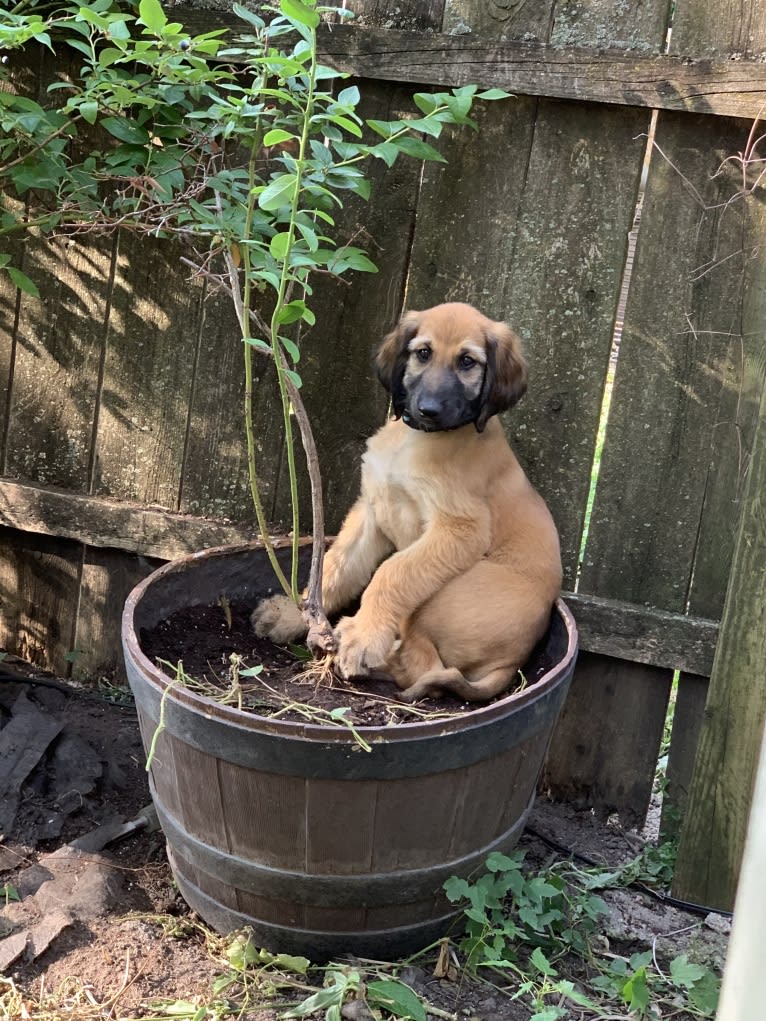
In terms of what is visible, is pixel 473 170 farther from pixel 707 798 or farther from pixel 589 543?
pixel 707 798

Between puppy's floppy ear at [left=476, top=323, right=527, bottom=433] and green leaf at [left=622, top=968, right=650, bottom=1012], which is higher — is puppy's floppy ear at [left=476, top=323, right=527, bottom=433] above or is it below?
above

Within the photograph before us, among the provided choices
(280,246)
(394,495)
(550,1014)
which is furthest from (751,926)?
(394,495)

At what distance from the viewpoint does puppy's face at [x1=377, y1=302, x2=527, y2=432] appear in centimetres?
308

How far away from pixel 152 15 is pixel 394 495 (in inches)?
63.9

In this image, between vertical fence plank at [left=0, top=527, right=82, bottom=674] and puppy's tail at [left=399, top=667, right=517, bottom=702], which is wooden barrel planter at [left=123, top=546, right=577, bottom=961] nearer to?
puppy's tail at [left=399, top=667, right=517, bottom=702]

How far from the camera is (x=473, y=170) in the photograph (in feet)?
11.5

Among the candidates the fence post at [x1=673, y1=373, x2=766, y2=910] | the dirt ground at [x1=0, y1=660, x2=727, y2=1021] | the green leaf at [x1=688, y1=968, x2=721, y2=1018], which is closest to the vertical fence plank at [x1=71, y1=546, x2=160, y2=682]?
the dirt ground at [x1=0, y1=660, x2=727, y2=1021]

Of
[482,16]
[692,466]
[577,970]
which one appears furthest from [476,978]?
[482,16]

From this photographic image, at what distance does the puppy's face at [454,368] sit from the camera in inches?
121

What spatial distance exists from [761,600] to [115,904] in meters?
2.21

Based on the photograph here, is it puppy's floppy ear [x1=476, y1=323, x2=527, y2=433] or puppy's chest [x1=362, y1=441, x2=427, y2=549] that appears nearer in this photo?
puppy's floppy ear [x1=476, y1=323, x2=527, y2=433]

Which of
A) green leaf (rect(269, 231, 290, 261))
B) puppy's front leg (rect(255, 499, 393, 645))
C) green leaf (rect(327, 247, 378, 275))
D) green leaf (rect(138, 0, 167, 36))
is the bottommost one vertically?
puppy's front leg (rect(255, 499, 393, 645))

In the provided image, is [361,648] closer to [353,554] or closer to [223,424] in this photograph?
[353,554]

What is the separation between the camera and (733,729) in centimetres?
323
